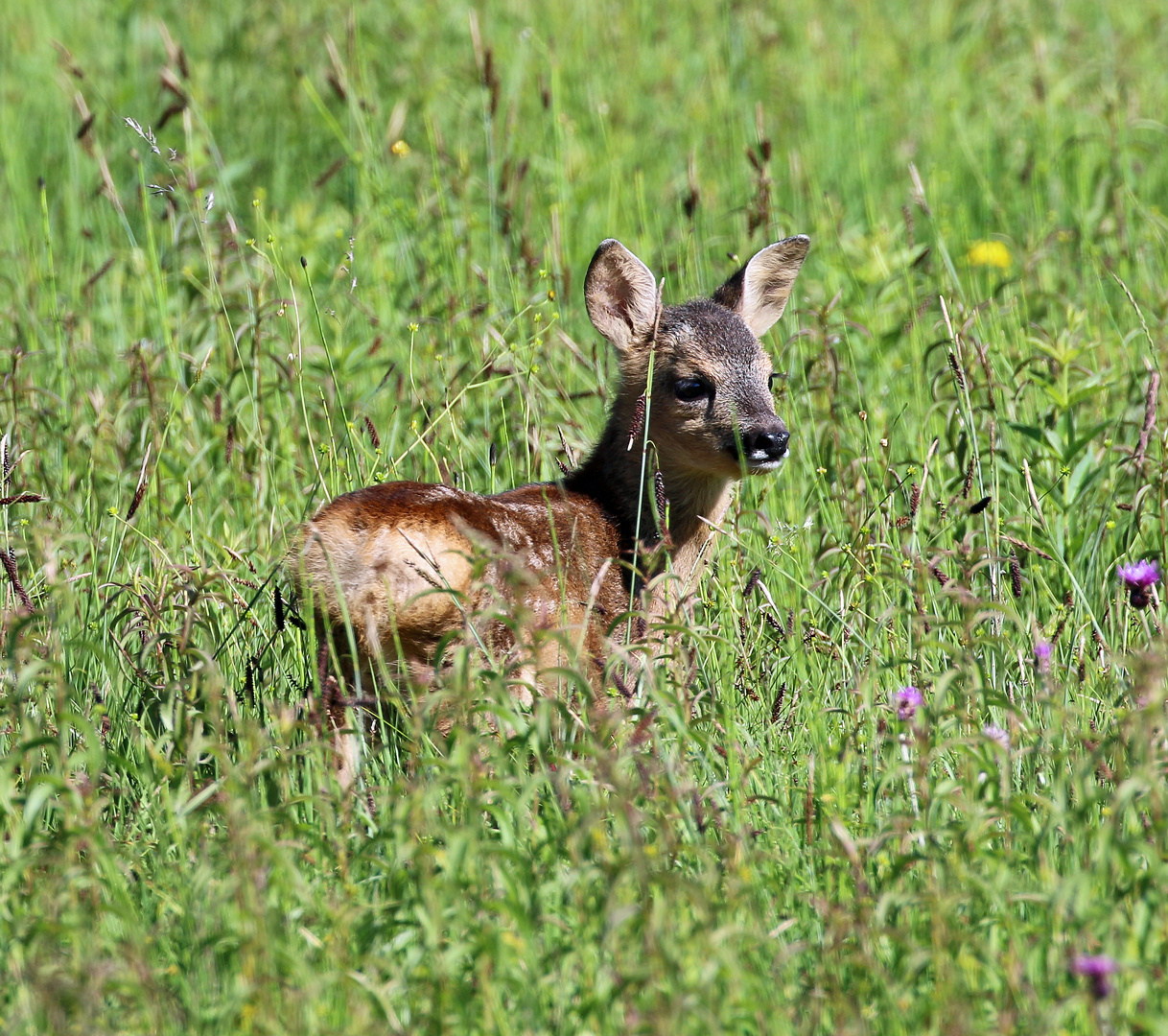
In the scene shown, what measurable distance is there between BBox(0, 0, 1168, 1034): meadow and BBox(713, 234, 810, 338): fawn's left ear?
0.43 feet

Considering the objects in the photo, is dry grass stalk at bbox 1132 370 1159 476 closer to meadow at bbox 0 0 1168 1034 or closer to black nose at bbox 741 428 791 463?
meadow at bbox 0 0 1168 1034

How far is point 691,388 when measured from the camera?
473cm

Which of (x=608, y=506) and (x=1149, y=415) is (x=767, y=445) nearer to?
(x=608, y=506)

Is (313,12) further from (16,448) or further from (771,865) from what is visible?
(771,865)

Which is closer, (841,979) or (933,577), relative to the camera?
(841,979)

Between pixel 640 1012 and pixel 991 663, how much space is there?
1.72 m

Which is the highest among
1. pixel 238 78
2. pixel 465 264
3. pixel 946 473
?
pixel 238 78

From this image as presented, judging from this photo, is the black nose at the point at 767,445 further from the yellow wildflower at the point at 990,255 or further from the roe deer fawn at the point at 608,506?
the yellow wildflower at the point at 990,255

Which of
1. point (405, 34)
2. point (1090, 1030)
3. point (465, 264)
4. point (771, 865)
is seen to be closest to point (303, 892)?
point (771, 865)

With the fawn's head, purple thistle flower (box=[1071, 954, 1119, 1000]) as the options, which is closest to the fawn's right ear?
the fawn's head

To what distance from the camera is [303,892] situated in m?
2.62

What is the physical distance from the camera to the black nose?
4.40 metres

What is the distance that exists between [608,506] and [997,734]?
177 cm

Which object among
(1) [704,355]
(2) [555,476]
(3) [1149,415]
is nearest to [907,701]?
(3) [1149,415]
